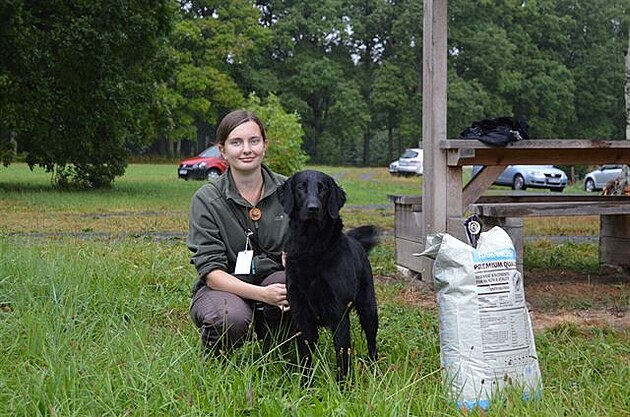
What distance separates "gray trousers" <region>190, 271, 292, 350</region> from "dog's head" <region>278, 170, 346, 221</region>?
494 mm

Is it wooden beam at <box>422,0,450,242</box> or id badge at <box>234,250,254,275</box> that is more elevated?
wooden beam at <box>422,0,450,242</box>

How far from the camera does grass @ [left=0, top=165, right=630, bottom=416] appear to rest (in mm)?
2828

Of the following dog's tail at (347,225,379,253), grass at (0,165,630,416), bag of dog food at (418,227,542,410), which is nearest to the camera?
grass at (0,165,630,416)

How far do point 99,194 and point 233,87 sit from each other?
31.8m

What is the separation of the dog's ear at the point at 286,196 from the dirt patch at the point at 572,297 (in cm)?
215

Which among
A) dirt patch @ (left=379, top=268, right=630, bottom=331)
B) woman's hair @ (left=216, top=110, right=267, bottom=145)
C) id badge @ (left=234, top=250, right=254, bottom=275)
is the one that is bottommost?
dirt patch @ (left=379, top=268, right=630, bottom=331)

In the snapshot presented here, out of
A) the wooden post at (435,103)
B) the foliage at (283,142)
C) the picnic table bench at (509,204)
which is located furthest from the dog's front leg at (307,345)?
the foliage at (283,142)

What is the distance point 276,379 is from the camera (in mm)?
3180

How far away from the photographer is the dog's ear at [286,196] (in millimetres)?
3541

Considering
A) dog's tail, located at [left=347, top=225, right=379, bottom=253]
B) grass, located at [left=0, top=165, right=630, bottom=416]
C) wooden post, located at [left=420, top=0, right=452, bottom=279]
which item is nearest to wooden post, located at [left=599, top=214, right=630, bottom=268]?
wooden post, located at [left=420, top=0, right=452, bottom=279]

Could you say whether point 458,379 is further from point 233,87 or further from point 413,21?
point 413,21

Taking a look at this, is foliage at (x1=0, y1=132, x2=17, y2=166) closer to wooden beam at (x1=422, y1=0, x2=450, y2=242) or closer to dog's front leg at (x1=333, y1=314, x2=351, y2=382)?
wooden beam at (x1=422, y1=0, x2=450, y2=242)

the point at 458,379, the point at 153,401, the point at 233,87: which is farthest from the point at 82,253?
the point at 233,87

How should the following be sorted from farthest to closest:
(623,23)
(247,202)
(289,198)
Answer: (623,23), (247,202), (289,198)
